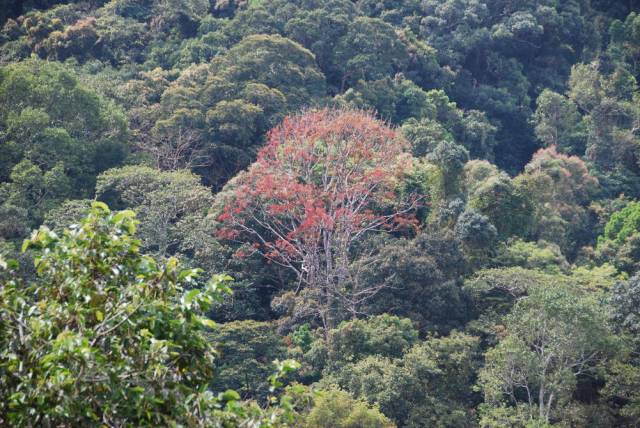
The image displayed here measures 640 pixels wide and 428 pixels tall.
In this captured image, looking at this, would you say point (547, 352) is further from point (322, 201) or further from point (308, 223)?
point (322, 201)

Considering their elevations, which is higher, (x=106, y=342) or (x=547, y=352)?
(x=106, y=342)

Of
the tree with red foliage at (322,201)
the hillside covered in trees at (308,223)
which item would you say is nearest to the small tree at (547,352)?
the hillside covered in trees at (308,223)

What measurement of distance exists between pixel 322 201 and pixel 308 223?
2.86 ft

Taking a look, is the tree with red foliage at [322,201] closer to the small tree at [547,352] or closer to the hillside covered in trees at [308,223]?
the hillside covered in trees at [308,223]

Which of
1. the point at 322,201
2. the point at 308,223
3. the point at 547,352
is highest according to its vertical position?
the point at 322,201

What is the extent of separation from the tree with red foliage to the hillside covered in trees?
9cm

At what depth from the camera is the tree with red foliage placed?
20.0 m

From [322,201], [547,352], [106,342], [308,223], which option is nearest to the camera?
[106,342]

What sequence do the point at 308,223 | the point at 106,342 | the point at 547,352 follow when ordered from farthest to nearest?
the point at 308,223
the point at 547,352
the point at 106,342

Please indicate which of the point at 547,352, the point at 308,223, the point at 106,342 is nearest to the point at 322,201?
the point at 308,223

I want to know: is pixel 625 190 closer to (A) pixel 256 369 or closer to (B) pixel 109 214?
(A) pixel 256 369

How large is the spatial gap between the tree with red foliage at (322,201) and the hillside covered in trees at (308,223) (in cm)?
9

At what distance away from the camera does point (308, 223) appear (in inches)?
778

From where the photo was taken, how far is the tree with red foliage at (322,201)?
20.0 metres
